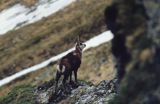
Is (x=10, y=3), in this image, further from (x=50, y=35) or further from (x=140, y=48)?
(x=140, y=48)

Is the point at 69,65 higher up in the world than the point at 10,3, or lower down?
lower down

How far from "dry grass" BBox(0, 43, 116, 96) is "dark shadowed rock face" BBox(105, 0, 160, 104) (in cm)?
1957

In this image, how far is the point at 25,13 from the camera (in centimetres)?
5925

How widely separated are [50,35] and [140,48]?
107ft

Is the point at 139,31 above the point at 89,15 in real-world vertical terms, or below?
below

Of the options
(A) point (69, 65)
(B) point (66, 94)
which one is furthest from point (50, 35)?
(B) point (66, 94)

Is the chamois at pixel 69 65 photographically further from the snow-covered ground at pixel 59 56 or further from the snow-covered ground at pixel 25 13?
the snow-covered ground at pixel 25 13

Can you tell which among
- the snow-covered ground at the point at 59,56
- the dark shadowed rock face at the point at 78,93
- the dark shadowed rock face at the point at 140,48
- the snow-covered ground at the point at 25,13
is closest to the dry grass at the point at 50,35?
the snow-covered ground at the point at 59,56

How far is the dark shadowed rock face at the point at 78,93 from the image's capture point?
36.7 meters

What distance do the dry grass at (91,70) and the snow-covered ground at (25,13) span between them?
12399 millimetres

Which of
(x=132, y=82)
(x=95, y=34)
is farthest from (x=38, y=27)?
(x=132, y=82)

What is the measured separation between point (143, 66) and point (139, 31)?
1.10 m

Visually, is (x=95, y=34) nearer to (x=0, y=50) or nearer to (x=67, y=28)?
(x=67, y=28)

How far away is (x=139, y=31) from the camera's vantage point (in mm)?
18344
